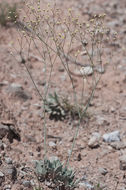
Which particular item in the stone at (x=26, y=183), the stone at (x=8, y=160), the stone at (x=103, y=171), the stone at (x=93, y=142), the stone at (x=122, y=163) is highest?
Result: the stone at (x=8, y=160)

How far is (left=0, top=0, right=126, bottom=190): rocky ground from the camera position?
12.4 ft

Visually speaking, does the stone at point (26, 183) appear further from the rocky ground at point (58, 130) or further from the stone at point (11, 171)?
the stone at point (11, 171)

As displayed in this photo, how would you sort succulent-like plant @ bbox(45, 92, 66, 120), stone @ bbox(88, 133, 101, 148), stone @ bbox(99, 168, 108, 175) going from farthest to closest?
succulent-like plant @ bbox(45, 92, 66, 120) < stone @ bbox(88, 133, 101, 148) < stone @ bbox(99, 168, 108, 175)

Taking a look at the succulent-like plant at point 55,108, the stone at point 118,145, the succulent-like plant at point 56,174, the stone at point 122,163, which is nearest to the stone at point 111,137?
the stone at point 118,145

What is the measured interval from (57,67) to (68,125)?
168cm

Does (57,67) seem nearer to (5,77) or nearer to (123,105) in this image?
(5,77)

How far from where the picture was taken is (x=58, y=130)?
15.5 ft

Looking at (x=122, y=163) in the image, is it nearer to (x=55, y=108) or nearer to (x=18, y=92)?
(x=55, y=108)

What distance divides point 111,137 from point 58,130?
849mm

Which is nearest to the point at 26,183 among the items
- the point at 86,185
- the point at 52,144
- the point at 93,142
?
the point at 86,185

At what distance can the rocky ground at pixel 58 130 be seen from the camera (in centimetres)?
377

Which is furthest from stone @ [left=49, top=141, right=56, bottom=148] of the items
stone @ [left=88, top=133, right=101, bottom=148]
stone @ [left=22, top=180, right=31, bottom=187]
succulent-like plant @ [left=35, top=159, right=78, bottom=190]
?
stone @ [left=22, top=180, right=31, bottom=187]

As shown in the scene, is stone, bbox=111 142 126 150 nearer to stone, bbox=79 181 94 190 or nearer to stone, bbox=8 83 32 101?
stone, bbox=79 181 94 190

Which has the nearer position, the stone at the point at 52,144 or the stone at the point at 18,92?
the stone at the point at 52,144
